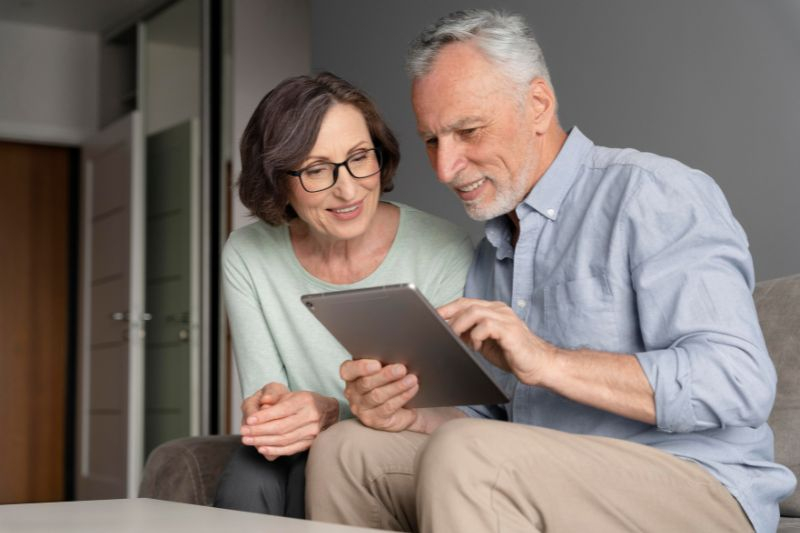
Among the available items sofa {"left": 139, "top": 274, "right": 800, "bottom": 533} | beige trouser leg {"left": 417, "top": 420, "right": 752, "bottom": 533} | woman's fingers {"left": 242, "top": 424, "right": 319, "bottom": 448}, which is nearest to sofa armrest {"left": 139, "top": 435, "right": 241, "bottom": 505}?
sofa {"left": 139, "top": 274, "right": 800, "bottom": 533}

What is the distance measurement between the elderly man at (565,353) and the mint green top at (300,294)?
144mm

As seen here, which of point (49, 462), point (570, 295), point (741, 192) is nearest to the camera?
point (570, 295)

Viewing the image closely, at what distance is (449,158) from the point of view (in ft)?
5.52

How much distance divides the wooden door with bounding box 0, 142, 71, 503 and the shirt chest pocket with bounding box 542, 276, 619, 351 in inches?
213

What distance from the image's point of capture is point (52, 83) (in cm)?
619

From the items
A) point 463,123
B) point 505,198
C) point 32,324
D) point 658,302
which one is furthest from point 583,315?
point 32,324

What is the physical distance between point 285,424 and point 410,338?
43 cm

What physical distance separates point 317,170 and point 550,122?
475 mm

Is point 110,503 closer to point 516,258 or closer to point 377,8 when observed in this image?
Result: point 516,258

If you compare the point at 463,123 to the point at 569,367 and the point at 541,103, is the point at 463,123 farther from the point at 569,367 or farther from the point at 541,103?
the point at 569,367

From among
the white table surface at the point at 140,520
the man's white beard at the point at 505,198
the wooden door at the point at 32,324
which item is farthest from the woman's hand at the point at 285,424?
the wooden door at the point at 32,324

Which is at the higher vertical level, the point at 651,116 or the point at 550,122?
the point at 651,116

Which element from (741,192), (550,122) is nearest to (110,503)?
(550,122)

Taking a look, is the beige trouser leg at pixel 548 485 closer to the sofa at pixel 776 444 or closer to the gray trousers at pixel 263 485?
the sofa at pixel 776 444
